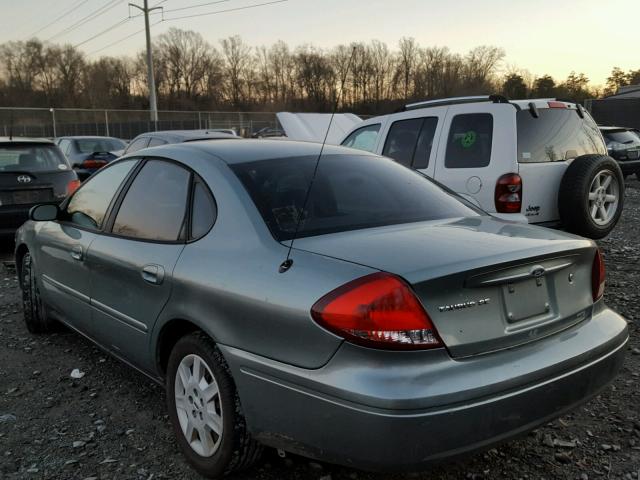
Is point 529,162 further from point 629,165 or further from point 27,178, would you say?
point 629,165

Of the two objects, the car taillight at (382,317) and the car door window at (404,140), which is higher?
the car door window at (404,140)

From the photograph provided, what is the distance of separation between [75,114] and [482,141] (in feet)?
103

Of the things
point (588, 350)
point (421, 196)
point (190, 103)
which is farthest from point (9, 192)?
point (190, 103)

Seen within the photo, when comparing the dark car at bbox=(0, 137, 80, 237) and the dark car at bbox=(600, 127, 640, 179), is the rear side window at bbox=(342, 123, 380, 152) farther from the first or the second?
the dark car at bbox=(600, 127, 640, 179)

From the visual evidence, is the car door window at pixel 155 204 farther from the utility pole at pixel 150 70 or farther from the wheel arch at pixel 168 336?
the utility pole at pixel 150 70

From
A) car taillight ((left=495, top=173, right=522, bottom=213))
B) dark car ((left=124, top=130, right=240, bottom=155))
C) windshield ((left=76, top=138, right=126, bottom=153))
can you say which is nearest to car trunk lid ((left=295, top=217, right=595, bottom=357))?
car taillight ((left=495, top=173, right=522, bottom=213))

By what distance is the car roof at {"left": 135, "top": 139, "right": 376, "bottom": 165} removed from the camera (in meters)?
3.04

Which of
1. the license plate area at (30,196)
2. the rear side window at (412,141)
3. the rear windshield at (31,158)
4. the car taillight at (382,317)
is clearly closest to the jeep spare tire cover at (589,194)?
the rear side window at (412,141)

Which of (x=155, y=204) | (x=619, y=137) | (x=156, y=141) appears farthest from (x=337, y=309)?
(x=619, y=137)

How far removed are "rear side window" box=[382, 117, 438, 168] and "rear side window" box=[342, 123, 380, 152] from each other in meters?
0.32

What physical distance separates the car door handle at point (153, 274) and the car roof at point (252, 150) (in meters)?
0.63

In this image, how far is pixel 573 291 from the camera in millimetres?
2521

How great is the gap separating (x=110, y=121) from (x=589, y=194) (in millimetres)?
33056

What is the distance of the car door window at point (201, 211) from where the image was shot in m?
2.73
